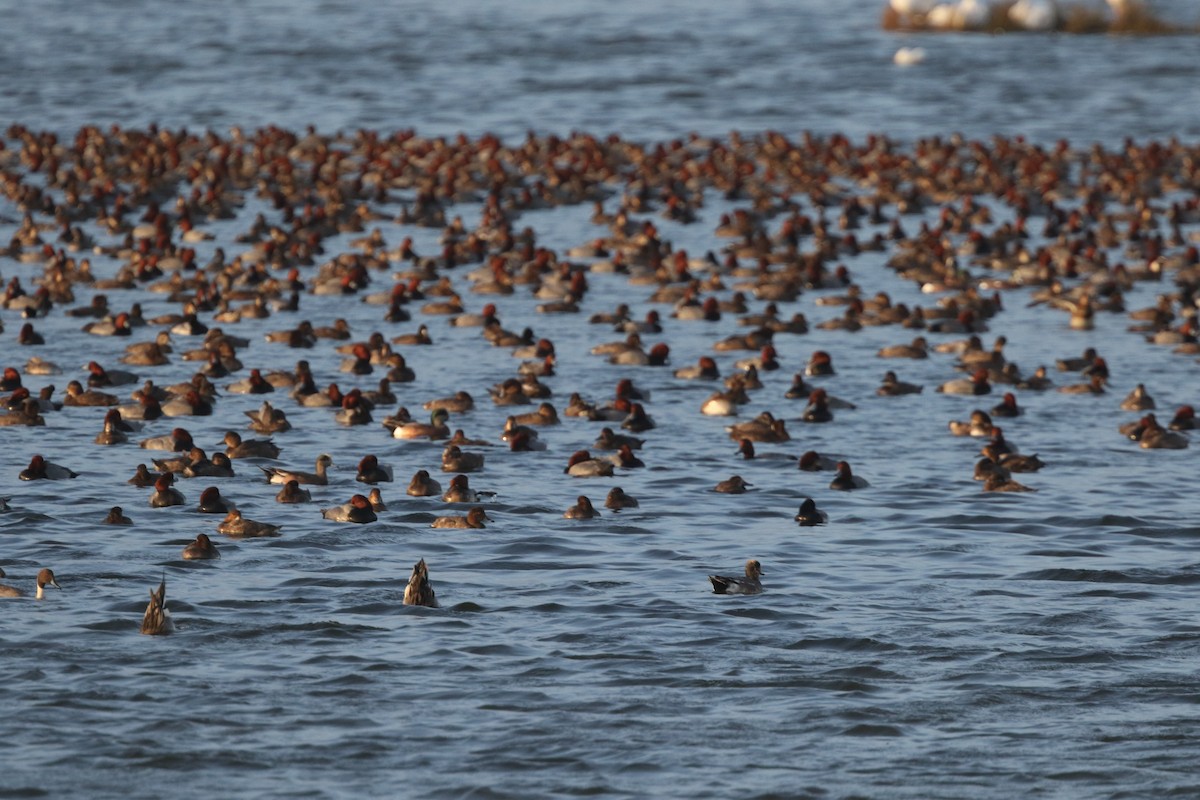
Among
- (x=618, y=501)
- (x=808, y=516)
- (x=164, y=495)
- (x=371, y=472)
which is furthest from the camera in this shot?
(x=371, y=472)

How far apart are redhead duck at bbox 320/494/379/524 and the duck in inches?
61.4

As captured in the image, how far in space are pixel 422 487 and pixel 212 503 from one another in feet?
9.01

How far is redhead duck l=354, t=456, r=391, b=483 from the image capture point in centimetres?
2823

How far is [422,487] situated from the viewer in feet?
91.0

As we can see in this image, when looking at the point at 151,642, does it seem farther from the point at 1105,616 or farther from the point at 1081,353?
the point at 1081,353

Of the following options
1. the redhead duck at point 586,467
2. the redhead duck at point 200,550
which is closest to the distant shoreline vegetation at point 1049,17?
the redhead duck at point 586,467

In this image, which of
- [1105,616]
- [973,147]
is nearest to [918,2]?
[973,147]

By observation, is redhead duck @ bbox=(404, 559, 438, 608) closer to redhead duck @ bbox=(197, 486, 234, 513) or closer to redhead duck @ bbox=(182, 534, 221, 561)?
redhead duck @ bbox=(182, 534, 221, 561)

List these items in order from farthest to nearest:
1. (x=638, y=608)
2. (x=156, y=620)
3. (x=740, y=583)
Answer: (x=740, y=583) < (x=638, y=608) < (x=156, y=620)

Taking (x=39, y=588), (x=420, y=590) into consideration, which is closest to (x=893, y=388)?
(x=420, y=590)

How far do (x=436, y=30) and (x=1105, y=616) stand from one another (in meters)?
74.5

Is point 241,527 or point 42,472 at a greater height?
point 42,472

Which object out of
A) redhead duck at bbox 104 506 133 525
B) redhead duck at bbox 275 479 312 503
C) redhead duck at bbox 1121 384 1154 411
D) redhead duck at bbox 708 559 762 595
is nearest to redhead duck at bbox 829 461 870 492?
redhead duck at bbox 708 559 762 595

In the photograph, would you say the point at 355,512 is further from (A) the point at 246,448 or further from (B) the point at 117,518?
(A) the point at 246,448
